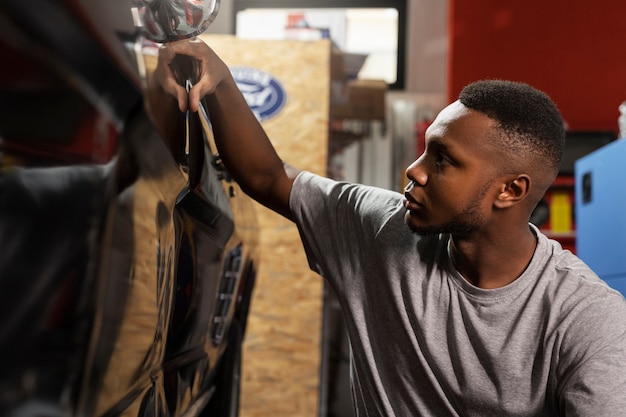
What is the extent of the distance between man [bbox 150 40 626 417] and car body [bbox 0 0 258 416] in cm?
56

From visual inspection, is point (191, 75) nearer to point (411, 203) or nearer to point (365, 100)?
point (411, 203)

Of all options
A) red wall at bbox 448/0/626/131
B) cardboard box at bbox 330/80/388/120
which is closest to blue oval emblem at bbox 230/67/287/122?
cardboard box at bbox 330/80/388/120

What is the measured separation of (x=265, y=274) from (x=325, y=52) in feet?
3.02

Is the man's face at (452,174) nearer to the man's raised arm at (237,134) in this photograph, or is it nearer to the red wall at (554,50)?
the man's raised arm at (237,134)

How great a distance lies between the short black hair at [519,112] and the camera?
4.45 ft

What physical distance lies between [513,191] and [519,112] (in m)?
0.15

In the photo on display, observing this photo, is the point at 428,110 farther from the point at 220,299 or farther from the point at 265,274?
the point at 220,299

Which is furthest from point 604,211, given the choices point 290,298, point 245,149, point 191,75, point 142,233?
point 142,233

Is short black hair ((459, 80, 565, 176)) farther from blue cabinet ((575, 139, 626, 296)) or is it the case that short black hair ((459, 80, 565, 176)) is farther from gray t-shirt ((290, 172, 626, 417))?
blue cabinet ((575, 139, 626, 296))

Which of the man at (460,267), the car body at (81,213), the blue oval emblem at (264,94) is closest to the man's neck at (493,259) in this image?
the man at (460,267)

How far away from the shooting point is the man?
1.28 m

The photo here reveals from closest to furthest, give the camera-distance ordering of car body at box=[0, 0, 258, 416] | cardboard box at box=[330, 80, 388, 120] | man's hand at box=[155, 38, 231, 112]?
car body at box=[0, 0, 258, 416], man's hand at box=[155, 38, 231, 112], cardboard box at box=[330, 80, 388, 120]

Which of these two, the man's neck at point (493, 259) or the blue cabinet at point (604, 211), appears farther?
the blue cabinet at point (604, 211)

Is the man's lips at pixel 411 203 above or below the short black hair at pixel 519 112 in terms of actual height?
below
